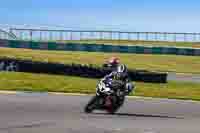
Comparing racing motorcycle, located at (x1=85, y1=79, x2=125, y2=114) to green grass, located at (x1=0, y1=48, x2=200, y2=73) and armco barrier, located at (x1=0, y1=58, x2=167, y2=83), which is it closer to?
armco barrier, located at (x1=0, y1=58, x2=167, y2=83)

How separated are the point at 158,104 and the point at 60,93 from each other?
140 inches

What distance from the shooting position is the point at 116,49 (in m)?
51.6

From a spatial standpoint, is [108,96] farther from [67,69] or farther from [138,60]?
[138,60]

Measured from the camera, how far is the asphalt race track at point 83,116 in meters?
10.6

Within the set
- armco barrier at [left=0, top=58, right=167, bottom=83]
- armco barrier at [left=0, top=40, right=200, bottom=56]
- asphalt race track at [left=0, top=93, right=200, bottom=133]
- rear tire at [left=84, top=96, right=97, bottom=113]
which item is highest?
armco barrier at [left=0, top=40, right=200, bottom=56]

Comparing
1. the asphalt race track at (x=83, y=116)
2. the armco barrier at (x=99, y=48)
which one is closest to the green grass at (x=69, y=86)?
the asphalt race track at (x=83, y=116)

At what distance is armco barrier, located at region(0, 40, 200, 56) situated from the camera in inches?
1976

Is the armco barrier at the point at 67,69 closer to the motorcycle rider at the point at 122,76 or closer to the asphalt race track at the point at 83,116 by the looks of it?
the asphalt race track at the point at 83,116

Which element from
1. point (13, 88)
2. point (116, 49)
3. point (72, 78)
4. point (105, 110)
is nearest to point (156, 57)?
point (116, 49)

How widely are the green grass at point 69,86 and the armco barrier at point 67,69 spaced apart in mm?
440

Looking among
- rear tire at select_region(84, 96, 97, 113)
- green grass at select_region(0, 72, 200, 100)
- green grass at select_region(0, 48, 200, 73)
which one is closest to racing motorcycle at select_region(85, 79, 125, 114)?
rear tire at select_region(84, 96, 97, 113)

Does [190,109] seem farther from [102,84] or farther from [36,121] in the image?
[36,121]

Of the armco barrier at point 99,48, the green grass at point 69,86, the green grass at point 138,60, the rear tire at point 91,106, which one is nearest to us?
the rear tire at point 91,106

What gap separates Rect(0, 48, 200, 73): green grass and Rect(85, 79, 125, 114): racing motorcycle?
25790 mm
